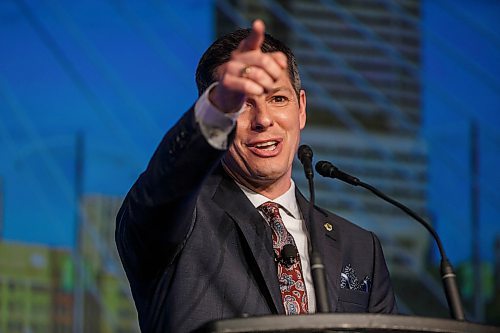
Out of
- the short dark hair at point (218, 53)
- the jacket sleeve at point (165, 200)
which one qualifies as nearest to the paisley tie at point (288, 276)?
the jacket sleeve at point (165, 200)

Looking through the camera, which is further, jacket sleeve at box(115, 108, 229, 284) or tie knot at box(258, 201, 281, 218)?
tie knot at box(258, 201, 281, 218)

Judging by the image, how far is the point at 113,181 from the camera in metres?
3.99

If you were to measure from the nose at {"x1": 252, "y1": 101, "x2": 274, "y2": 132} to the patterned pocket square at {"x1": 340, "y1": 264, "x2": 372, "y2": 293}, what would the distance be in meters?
0.37

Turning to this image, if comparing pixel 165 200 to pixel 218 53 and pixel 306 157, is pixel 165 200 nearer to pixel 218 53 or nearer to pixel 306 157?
pixel 306 157

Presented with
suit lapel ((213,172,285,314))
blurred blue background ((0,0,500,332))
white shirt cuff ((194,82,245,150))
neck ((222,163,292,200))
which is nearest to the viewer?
white shirt cuff ((194,82,245,150))

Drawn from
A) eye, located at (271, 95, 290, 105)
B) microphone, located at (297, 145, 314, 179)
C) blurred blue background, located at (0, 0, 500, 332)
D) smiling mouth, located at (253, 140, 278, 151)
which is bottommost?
blurred blue background, located at (0, 0, 500, 332)

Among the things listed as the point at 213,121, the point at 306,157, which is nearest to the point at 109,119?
the point at 306,157

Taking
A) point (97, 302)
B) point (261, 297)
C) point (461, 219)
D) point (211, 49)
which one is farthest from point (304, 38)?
point (261, 297)

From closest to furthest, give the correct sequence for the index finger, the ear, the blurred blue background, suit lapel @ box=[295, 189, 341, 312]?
1. the index finger
2. suit lapel @ box=[295, 189, 341, 312]
3. the ear
4. the blurred blue background

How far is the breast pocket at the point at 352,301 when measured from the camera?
2.11m

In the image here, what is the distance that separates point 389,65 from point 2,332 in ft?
6.69

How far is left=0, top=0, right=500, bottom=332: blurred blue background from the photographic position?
396 cm

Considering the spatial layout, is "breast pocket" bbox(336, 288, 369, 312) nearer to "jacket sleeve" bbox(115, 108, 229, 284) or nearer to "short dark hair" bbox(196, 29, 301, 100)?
"jacket sleeve" bbox(115, 108, 229, 284)

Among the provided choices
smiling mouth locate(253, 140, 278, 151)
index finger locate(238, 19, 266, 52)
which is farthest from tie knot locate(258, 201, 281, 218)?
index finger locate(238, 19, 266, 52)
